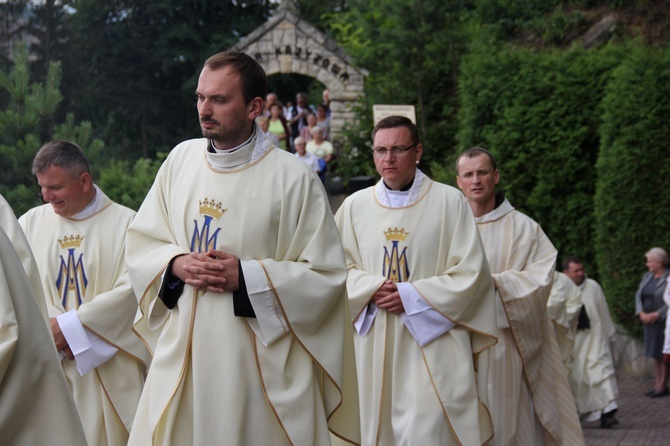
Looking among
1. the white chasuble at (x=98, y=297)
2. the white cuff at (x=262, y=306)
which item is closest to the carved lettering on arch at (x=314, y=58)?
the white chasuble at (x=98, y=297)

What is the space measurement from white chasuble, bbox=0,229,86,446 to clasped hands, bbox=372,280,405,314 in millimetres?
3532

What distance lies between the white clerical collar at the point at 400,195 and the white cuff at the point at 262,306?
2386mm

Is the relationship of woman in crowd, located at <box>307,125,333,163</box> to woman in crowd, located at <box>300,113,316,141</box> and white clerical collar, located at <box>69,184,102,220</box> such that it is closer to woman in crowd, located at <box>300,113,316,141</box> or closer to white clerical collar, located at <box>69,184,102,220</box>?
woman in crowd, located at <box>300,113,316,141</box>

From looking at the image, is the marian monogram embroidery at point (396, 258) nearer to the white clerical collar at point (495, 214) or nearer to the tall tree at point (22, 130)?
the white clerical collar at point (495, 214)

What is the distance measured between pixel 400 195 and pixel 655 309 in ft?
31.5

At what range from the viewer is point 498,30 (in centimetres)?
2352

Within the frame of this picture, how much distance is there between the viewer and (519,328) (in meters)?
7.91

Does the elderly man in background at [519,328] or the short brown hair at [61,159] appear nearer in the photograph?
the short brown hair at [61,159]

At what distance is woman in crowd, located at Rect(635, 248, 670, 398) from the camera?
615 inches

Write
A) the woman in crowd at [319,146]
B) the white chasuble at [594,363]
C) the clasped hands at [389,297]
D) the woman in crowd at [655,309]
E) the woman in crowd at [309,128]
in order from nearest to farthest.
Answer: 1. the clasped hands at [389,297]
2. the white chasuble at [594,363]
3. the woman in crowd at [655,309]
4. the woman in crowd at [319,146]
5. the woman in crowd at [309,128]

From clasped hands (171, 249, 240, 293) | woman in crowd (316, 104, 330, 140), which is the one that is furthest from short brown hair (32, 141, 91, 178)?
woman in crowd (316, 104, 330, 140)

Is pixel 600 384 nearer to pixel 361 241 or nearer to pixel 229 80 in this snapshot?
pixel 361 241

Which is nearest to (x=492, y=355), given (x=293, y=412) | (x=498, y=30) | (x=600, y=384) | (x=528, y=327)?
→ (x=528, y=327)

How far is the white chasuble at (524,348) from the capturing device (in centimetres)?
784
